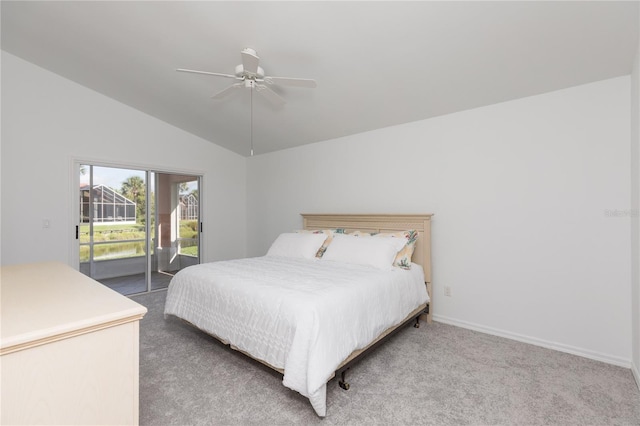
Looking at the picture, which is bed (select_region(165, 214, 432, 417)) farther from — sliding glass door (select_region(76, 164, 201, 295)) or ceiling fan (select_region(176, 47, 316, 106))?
sliding glass door (select_region(76, 164, 201, 295))

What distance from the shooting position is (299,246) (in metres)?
3.62

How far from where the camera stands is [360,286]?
2.28 m

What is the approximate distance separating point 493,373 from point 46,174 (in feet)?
16.6

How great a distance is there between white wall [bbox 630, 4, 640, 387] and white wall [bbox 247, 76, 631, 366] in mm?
77

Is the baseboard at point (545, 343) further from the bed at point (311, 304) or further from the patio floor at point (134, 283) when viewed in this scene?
the patio floor at point (134, 283)

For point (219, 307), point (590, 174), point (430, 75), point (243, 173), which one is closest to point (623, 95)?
point (590, 174)

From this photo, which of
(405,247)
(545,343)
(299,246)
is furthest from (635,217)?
(299,246)

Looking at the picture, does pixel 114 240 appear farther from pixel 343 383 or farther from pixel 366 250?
pixel 343 383

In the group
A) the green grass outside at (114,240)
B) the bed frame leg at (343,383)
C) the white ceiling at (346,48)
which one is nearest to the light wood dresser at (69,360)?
the bed frame leg at (343,383)

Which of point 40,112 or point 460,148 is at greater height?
point 40,112

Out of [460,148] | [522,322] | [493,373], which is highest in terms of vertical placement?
[460,148]

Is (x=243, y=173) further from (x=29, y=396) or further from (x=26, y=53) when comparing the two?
(x=29, y=396)

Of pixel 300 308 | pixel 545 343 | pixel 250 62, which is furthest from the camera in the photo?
pixel 545 343

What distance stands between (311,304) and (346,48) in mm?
2042
